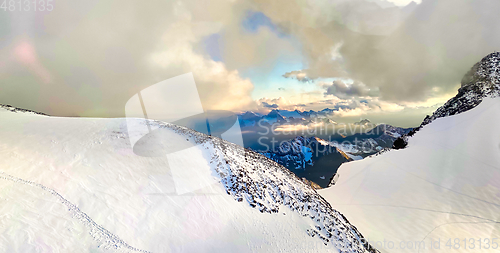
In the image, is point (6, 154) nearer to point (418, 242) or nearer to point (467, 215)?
point (418, 242)

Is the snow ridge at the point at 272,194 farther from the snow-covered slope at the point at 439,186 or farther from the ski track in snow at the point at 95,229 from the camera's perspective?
the ski track in snow at the point at 95,229

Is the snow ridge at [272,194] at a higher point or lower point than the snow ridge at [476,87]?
lower

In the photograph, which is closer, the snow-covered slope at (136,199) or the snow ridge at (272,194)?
the snow-covered slope at (136,199)

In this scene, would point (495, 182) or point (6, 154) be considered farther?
point (495, 182)

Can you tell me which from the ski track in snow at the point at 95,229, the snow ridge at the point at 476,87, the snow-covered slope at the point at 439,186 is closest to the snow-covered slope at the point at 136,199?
the ski track in snow at the point at 95,229

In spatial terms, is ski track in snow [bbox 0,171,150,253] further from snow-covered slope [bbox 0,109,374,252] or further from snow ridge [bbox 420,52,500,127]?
snow ridge [bbox 420,52,500,127]

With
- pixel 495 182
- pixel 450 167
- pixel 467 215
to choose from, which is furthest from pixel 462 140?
pixel 467 215

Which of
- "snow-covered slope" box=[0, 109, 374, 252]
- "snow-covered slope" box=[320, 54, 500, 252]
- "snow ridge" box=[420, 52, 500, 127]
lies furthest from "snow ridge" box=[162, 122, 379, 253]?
"snow ridge" box=[420, 52, 500, 127]
